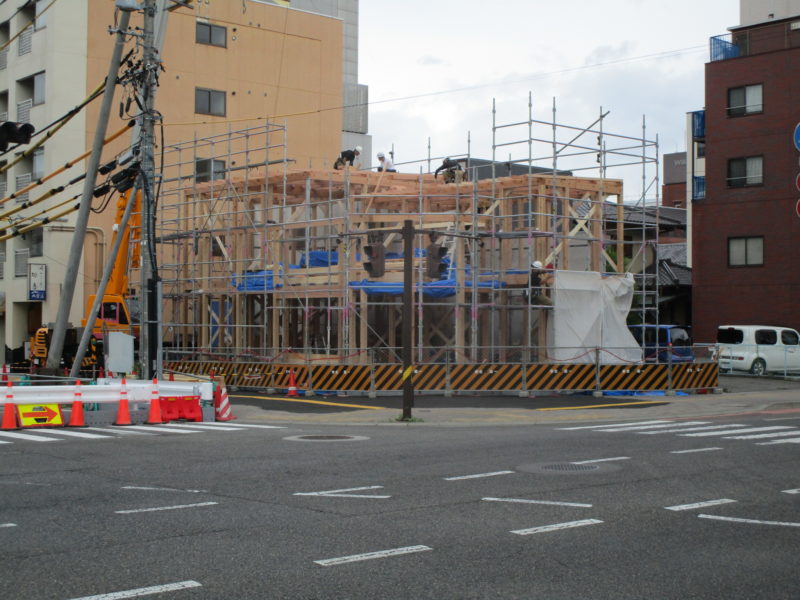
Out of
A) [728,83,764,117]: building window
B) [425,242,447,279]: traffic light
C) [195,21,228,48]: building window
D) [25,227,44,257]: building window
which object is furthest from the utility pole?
[728,83,764,117]: building window

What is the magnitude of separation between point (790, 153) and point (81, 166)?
102 feet

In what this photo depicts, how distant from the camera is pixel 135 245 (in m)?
36.7

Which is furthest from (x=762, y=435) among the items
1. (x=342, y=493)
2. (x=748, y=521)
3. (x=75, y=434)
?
(x=75, y=434)

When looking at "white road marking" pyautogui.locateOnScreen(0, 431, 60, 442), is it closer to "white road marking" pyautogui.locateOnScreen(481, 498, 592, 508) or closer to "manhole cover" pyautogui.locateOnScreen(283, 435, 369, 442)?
"manhole cover" pyautogui.locateOnScreen(283, 435, 369, 442)

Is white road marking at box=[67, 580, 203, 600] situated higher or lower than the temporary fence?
lower

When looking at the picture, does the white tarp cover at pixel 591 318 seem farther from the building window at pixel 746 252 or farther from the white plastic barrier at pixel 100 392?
the building window at pixel 746 252

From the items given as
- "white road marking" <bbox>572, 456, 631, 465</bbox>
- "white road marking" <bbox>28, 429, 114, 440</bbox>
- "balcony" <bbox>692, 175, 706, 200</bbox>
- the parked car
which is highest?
"balcony" <bbox>692, 175, 706, 200</bbox>

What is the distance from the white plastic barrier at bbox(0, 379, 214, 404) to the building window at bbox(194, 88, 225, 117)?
27085 mm

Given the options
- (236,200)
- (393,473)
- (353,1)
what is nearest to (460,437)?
(393,473)

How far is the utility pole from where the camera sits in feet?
74.6

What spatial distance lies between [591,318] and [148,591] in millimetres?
Result: 24881

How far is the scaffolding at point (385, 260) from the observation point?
29297 mm

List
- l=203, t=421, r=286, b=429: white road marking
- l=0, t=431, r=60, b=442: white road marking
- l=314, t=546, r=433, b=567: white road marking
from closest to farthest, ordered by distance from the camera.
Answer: l=314, t=546, r=433, b=567: white road marking → l=0, t=431, r=60, b=442: white road marking → l=203, t=421, r=286, b=429: white road marking

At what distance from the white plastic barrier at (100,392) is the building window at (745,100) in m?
30.5
